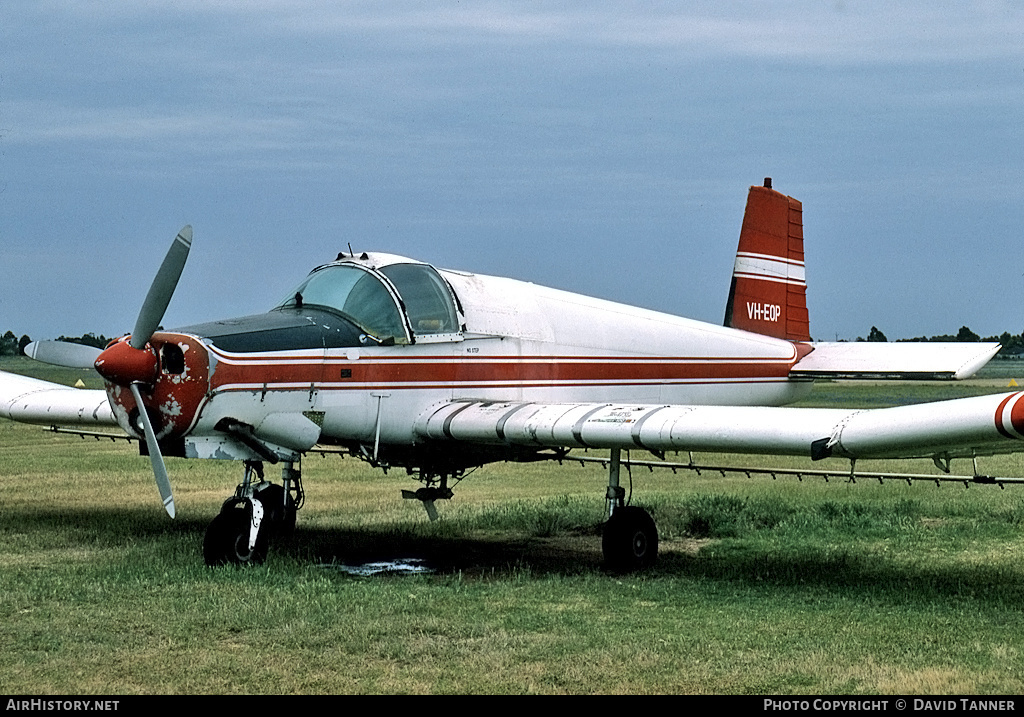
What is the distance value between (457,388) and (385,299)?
107 centimetres

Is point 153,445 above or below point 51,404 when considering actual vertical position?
below

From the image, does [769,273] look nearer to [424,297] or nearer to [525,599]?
[424,297]

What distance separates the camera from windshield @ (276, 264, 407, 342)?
10.8 meters

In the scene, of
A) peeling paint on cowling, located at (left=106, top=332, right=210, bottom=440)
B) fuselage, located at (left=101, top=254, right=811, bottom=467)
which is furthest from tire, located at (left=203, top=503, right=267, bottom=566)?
peeling paint on cowling, located at (left=106, top=332, right=210, bottom=440)

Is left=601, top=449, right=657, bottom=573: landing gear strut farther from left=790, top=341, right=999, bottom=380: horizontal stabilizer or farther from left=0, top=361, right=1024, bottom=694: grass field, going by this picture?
left=790, top=341, right=999, bottom=380: horizontal stabilizer

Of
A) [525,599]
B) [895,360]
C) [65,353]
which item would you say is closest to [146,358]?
[65,353]

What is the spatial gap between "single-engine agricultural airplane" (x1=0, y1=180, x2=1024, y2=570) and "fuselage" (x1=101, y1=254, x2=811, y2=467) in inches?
0.6

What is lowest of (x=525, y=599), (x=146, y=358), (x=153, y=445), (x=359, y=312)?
(x=525, y=599)

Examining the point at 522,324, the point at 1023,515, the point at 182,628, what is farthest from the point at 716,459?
the point at 182,628

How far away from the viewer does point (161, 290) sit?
9.71 metres

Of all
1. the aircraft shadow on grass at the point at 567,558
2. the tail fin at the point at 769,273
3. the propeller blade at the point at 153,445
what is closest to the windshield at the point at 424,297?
the aircraft shadow on grass at the point at 567,558

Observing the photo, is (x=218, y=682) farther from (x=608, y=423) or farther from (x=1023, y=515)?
(x=1023, y=515)

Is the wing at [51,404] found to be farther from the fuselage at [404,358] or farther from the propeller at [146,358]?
the propeller at [146,358]
